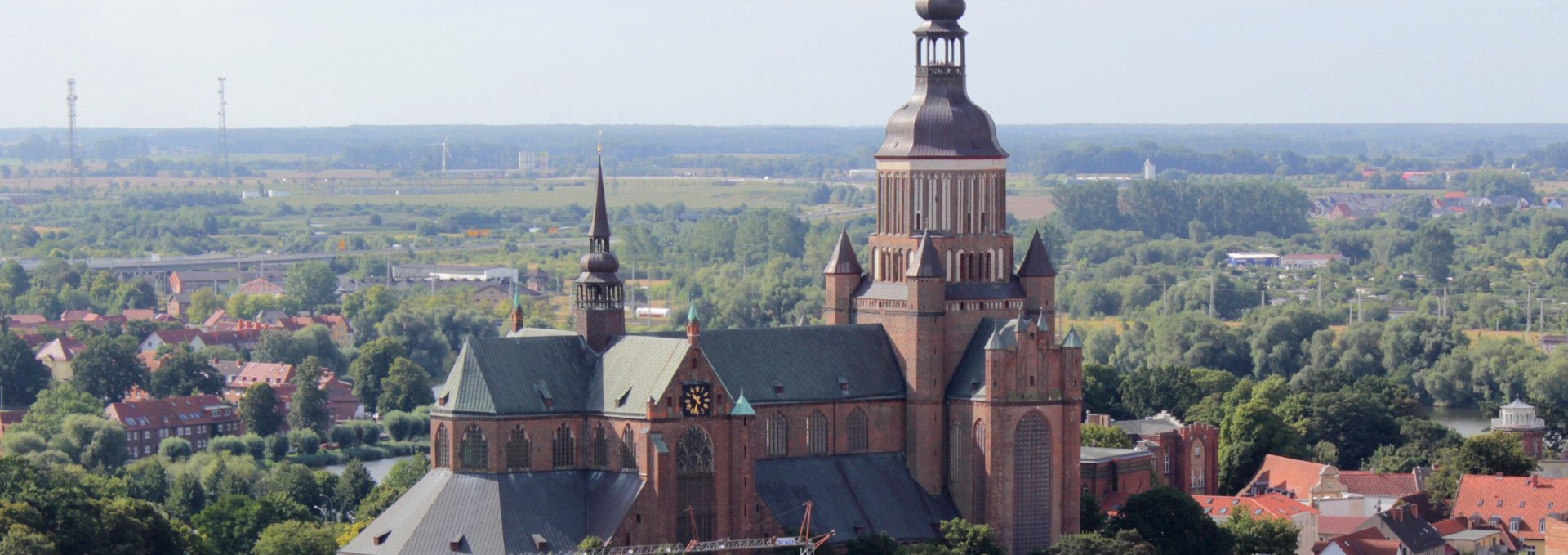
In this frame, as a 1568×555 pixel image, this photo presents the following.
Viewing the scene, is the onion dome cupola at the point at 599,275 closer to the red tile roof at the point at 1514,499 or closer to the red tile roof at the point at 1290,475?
the red tile roof at the point at 1290,475

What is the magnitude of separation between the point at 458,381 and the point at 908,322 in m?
12.0

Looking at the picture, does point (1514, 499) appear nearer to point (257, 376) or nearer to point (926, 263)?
point (926, 263)

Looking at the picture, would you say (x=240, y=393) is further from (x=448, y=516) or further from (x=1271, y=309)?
(x=448, y=516)

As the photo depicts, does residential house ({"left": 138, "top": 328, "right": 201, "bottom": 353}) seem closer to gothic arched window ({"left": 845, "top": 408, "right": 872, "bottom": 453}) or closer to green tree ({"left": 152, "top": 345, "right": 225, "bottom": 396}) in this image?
green tree ({"left": 152, "top": 345, "right": 225, "bottom": 396})

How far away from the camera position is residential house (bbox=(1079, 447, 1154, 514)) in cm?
8638

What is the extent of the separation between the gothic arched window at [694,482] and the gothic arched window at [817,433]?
460 cm

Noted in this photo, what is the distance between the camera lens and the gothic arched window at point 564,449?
7444 centimetres

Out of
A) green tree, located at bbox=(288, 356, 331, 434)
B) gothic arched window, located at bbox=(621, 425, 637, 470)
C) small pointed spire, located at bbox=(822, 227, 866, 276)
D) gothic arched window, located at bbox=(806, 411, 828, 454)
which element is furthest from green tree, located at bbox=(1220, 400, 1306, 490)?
green tree, located at bbox=(288, 356, 331, 434)

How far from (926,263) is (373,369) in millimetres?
62438

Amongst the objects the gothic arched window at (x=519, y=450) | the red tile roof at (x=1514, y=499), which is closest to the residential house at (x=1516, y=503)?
the red tile roof at (x=1514, y=499)

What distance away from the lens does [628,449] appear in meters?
73.8

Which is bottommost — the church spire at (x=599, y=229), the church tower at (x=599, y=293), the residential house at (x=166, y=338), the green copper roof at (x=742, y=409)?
the residential house at (x=166, y=338)

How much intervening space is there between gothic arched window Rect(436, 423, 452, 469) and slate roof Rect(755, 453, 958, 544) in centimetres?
757

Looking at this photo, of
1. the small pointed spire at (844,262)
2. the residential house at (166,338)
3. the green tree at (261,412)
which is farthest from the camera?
the residential house at (166,338)
